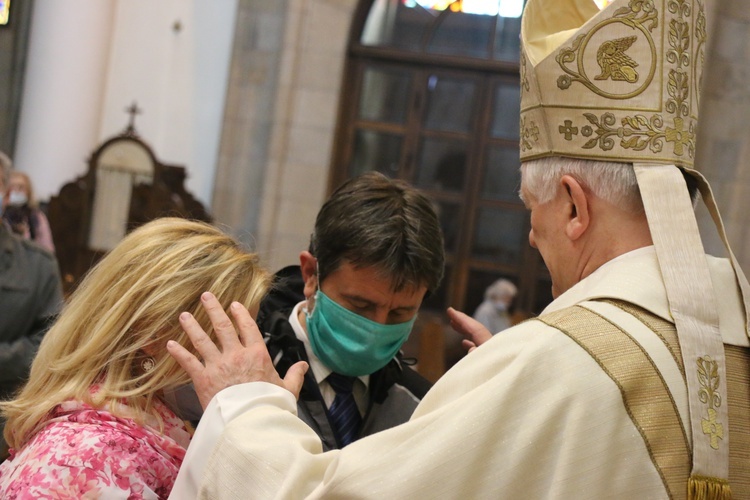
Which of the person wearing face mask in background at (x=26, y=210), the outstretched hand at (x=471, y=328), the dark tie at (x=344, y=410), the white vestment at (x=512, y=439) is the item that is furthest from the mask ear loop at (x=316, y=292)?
the person wearing face mask in background at (x=26, y=210)

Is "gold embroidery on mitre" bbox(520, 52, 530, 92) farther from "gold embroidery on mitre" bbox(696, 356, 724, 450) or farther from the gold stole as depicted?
"gold embroidery on mitre" bbox(696, 356, 724, 450)

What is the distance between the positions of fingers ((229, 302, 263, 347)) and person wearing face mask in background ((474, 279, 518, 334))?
6.98 metres

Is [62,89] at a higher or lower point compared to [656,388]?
higher

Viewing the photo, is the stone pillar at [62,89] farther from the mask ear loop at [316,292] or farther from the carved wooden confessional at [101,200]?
the mask ear loop at [316,292]

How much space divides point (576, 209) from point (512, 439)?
1.53 ft

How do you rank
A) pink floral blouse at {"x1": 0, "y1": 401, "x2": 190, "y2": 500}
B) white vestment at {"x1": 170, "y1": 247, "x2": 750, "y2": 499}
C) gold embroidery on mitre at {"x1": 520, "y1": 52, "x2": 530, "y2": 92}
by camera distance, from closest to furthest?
white vestment at {"x1": 170, "y1": 247, "x2": 750, "y2": 499} → pink floral blouse at {"x1": 0, "y1": 401, "x2": 190, "y2": 500} → gold embroidery on mitre at {"x1": 520, "y1": 52, "x2": 530, "y2": 92}

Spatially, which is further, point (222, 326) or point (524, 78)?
point (524, 78)

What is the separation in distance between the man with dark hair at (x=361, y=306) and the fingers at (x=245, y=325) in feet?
1.86

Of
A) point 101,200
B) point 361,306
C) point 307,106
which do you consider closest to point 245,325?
point 361,306

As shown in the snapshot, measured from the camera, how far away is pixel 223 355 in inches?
70.4

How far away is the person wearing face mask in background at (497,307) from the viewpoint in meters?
8.71

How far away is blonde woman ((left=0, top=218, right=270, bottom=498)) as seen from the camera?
5.74 ft

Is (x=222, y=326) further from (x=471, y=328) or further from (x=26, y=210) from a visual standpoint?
(x=26, y=210)

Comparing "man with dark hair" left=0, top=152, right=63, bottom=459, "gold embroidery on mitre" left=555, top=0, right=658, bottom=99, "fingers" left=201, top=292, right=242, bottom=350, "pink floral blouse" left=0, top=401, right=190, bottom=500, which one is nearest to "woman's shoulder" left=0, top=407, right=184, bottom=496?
"pink floral blouse" left=0, top=401, right=190, bottom=500
